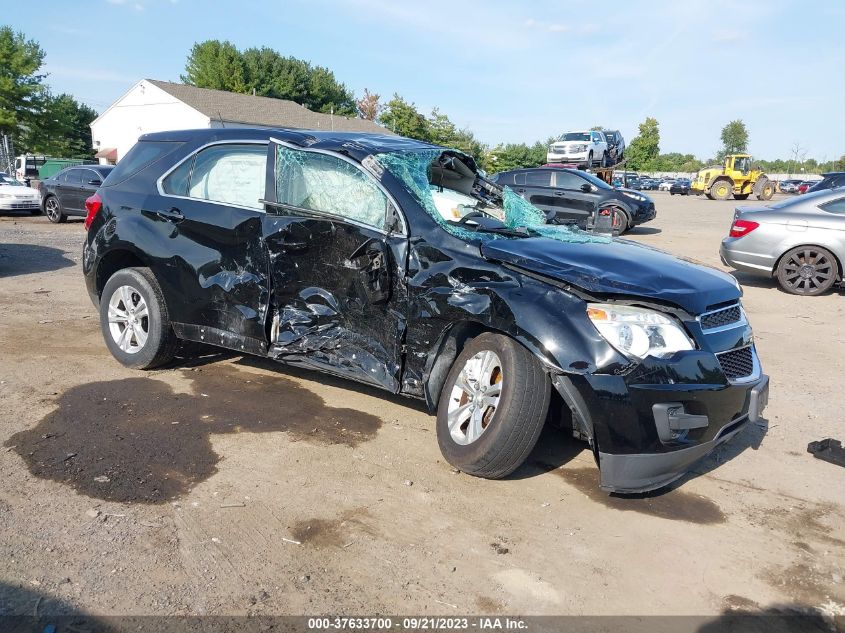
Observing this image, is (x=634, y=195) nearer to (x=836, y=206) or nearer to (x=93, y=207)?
(x=836, y=206)

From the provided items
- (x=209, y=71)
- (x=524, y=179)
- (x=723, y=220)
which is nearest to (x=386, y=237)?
(x=524, y=179)

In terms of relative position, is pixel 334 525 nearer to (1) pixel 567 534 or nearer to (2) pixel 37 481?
(1) pixel 567 534

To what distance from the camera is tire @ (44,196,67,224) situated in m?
19.1

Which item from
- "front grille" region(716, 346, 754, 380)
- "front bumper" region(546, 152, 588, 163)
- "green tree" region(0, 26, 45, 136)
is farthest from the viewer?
"green tree" region(0, 26, 45, 136)

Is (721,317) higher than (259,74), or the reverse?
(259,74)

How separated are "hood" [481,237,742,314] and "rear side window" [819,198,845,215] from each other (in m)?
6.77

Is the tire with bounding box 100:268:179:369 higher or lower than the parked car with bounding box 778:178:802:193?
lower

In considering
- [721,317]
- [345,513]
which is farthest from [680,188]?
[345,513]

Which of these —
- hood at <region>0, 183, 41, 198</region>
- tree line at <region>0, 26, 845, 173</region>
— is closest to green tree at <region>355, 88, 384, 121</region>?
tree line at <region>0, 26, 845, 173</region>

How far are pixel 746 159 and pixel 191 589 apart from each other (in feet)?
128

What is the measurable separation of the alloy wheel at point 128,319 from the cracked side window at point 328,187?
1.55 m

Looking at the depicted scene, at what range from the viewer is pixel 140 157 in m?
5.42

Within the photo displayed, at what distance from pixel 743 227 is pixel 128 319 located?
8446 millimetres

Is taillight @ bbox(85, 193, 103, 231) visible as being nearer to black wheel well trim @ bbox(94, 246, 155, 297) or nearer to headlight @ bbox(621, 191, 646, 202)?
black wheel well trim @ bbox(94, 246, 155, 297)
